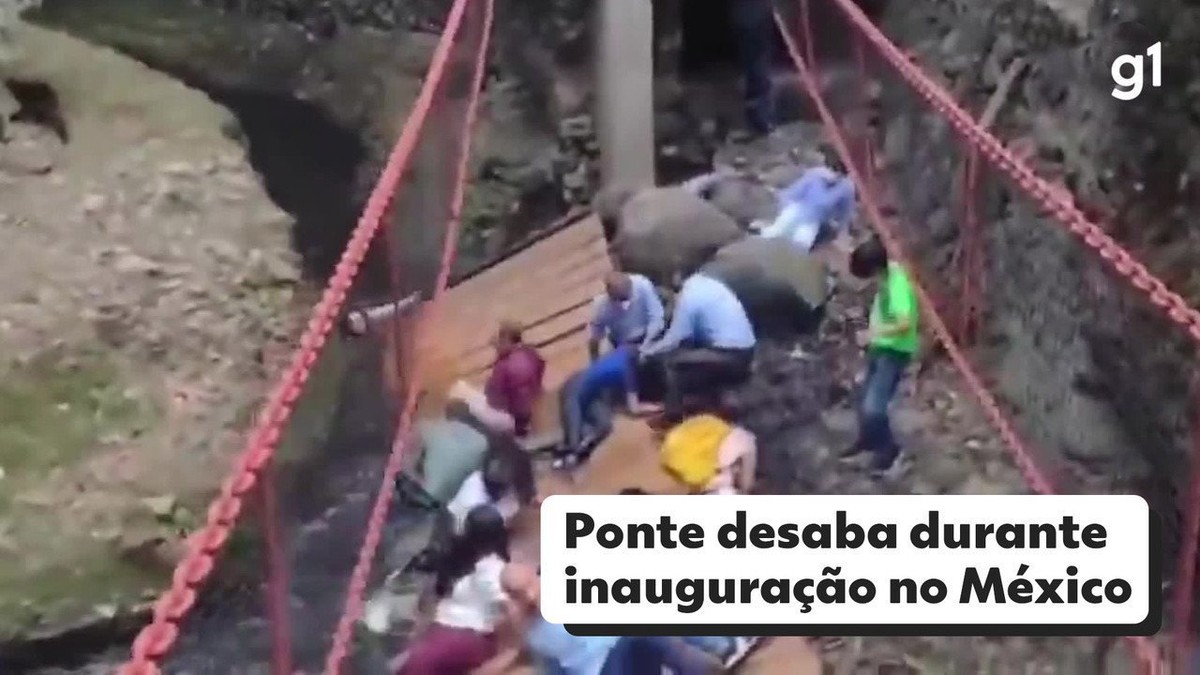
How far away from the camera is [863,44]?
1.17 meters

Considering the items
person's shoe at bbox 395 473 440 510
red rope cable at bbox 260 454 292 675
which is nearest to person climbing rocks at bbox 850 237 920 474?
person's shoe at bbox 395 473 440 510

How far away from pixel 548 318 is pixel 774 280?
16 centimetres

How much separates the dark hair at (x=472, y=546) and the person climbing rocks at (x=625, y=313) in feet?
0.44

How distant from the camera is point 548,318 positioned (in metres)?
1.14

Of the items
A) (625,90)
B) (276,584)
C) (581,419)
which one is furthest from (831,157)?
(276,584)

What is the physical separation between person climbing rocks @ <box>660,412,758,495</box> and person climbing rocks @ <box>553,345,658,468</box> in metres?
0.04

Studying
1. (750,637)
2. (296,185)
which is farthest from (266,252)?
(750,637)

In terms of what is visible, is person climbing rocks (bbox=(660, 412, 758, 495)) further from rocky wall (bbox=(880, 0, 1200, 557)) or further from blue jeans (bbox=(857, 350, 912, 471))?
rocky wall (bbox=(880, 0, 1200, 557))

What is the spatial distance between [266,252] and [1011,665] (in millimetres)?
594

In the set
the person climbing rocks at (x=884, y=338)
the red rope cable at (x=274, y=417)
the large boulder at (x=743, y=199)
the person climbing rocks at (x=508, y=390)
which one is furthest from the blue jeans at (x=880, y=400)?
the red rope cable at (x=274, y=417)

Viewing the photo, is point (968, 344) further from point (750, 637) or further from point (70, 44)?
point (70, 44)

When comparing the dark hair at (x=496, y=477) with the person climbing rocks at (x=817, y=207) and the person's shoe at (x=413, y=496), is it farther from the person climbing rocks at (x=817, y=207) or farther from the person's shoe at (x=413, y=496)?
the person climbing rocks at (x=817, y=207)

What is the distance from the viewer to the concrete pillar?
1.15 m

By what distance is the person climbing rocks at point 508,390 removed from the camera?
113 centimetres
